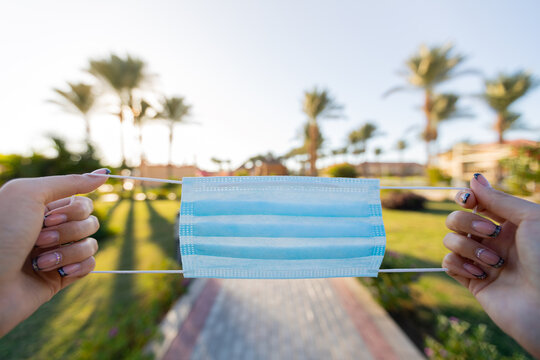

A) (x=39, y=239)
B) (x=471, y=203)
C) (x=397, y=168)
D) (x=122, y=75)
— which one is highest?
(x=122, y=75)

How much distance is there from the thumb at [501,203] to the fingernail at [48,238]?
7.55ft

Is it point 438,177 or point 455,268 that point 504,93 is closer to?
point 438,177

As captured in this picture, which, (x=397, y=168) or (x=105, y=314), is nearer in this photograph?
(x=105, y=314)

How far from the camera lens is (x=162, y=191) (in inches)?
692

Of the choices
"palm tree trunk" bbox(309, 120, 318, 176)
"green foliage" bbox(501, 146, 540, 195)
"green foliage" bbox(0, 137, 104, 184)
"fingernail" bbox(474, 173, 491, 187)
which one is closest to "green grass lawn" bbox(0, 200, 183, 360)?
"green foliage" bbox(0, 137, 104, 184)

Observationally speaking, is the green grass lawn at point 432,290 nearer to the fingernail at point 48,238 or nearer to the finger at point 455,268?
the finger at point 455,268

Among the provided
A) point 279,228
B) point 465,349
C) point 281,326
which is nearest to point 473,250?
point 279,228

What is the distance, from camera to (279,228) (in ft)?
4.96

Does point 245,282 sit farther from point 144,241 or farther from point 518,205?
point 518,205

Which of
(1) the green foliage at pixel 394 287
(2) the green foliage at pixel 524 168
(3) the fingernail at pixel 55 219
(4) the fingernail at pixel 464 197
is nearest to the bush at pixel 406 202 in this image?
(2) the green foliage at pixel 524 168

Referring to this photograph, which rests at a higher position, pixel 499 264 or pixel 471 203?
pixel 471 203

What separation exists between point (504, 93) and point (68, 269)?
1265 inches

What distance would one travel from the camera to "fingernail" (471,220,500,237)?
3.88ft

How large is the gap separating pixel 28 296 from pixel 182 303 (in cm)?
326
